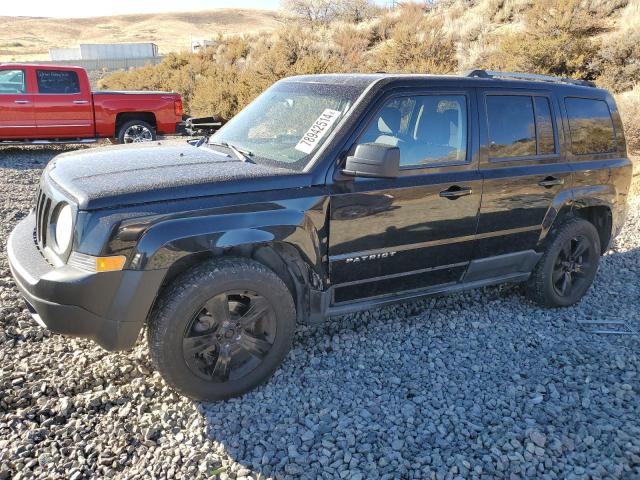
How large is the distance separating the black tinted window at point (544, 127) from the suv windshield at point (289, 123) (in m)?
1.60

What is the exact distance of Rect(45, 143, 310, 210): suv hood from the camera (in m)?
2.87

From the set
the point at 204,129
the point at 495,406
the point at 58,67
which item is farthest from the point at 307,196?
the point at 58,67

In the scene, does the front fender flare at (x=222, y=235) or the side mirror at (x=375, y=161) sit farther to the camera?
the side mirror at (x=375, y=161)

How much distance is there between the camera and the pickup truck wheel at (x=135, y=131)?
11.7 meters

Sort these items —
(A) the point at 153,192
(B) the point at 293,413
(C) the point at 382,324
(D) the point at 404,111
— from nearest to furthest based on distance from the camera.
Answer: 1. (A) the point at 153,192
2. (B) the point at 293,413
3. (D) the point at 404,111
4. (C) the point at 382,324

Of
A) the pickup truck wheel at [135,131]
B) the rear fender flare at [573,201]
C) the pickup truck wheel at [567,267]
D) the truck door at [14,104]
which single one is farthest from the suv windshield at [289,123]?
the truck door at [14,104]

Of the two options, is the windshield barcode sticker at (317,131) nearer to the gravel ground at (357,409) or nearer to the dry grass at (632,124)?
the gravel ground at (357,409)

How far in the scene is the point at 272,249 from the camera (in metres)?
3.28

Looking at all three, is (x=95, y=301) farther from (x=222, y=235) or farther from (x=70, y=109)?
(x=70, y=109)

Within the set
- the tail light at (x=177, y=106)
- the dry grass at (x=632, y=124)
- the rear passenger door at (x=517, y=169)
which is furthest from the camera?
the tail light at (x=177, y=106)

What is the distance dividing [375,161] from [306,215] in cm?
51

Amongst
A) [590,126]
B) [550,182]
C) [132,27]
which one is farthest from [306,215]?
[132,27]

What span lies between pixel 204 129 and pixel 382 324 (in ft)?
15.2

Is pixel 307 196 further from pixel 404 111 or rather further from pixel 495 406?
pixel 495 406
